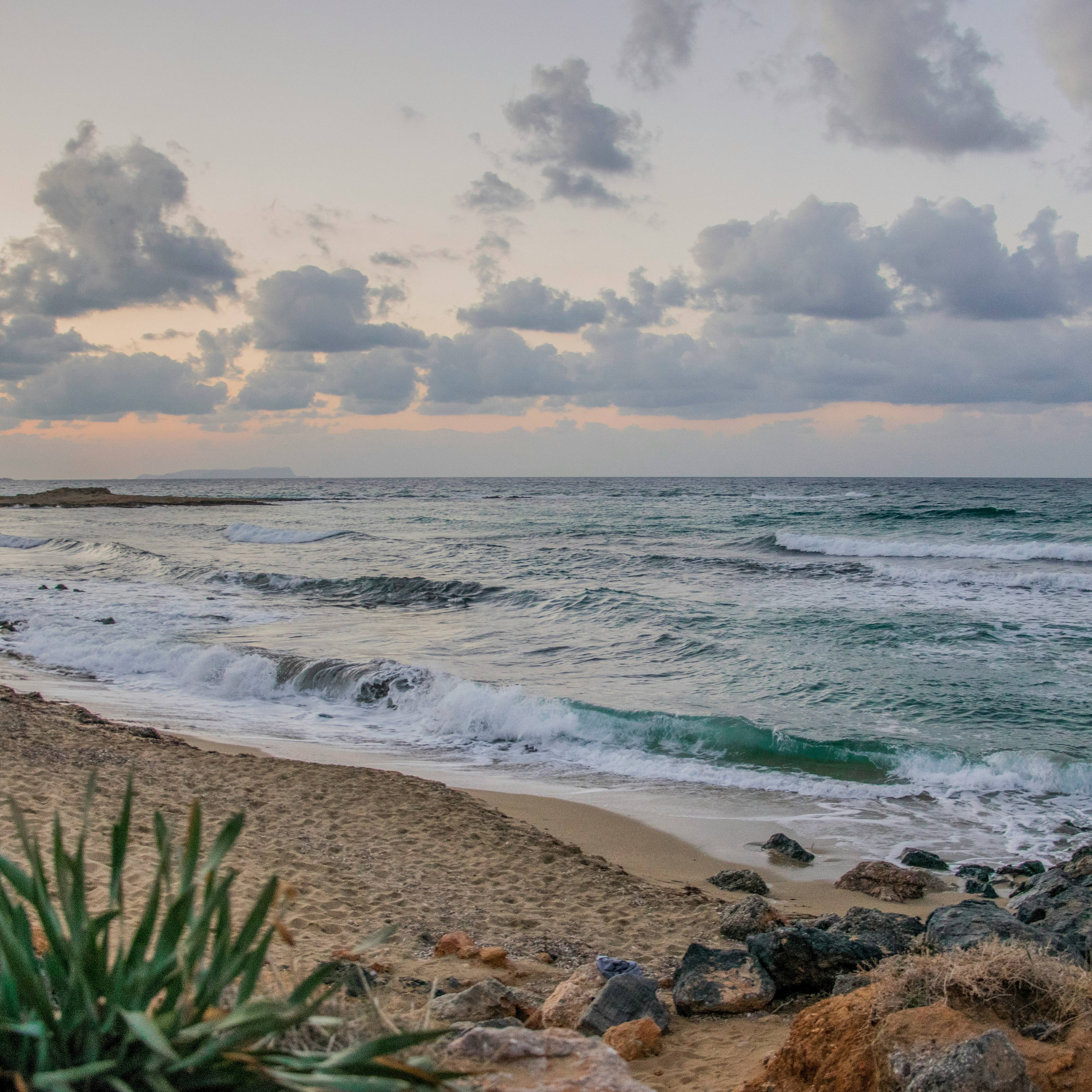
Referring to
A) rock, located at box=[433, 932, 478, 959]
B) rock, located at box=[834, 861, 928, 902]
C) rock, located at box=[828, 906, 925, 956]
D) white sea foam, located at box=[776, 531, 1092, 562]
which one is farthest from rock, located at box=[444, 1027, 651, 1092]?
white sea foam, located at box=[776, 531, 1092, 562]

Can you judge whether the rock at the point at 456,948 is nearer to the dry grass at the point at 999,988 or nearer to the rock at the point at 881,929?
the rock at the point at 881,929

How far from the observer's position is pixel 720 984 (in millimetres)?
3883

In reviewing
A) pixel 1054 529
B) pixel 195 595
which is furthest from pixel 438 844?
pixel 1054 529

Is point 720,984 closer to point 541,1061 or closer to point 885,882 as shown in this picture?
point 541,1061

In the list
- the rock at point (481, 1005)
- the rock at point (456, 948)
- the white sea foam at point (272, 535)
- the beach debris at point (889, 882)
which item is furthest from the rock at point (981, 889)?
the white sea foam at point (272, 535)

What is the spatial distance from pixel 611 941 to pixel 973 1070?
109 inches

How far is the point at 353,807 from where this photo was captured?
7277 mm

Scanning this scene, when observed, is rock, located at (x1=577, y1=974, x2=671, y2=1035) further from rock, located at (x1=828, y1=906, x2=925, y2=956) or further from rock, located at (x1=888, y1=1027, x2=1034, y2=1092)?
rock, located at (x1=888, y1=1027, x2=1034, y2=1092)

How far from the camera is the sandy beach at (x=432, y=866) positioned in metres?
4.11

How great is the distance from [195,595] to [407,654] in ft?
32.1

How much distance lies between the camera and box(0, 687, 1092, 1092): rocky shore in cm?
258

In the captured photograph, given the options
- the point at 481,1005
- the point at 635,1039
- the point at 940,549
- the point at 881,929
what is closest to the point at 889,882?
the point at 881,929

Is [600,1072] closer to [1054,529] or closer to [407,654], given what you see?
[407,654]

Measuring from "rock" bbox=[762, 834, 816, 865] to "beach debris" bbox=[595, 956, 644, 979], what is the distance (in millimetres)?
3082
